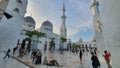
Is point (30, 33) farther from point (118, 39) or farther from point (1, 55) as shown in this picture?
point (118, 39)

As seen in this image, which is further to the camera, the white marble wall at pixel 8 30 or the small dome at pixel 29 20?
the small dome at pixel 29 20

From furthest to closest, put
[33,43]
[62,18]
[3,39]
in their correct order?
[62,18], [33,43], [3,39]

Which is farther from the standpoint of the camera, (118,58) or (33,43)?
(33,43)

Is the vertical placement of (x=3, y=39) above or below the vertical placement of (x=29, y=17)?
below

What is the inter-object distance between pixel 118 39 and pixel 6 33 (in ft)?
26.5

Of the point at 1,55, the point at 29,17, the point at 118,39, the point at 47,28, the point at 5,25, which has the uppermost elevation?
the point at 29,17

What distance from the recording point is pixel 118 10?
296cm

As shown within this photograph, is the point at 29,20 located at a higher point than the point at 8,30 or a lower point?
higher

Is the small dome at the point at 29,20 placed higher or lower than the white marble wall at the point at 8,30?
higher

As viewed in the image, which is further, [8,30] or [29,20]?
[29,20]

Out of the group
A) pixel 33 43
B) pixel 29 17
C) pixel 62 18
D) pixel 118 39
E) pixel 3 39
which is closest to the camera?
pixel 118 39

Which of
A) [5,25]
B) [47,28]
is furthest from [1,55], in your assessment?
[47,28]

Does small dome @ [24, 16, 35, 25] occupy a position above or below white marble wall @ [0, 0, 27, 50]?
above

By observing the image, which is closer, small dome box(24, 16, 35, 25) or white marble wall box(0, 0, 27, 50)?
white marble wall box(0, 0, 27, 50)
